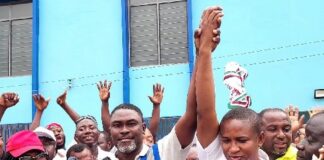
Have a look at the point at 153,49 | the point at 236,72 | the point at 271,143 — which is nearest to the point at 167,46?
the point at 153,49

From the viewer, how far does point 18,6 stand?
12195 mm

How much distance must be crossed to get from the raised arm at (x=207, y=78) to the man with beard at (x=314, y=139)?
70 centimetres

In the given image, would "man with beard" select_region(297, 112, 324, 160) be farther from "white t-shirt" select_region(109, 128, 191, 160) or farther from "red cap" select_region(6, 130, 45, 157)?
"red cap" select_region(6, 130, 45, 157)

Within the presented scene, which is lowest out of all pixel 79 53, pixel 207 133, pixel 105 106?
pixel 207 133

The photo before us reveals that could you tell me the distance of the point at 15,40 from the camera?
477 inches

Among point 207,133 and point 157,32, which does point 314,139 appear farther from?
point 157,32

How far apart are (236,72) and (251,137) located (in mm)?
1927

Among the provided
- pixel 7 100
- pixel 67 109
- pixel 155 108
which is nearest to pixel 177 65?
pixel 67 109

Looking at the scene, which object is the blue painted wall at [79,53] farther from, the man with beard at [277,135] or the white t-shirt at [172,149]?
the white t-shirt at [172,149]

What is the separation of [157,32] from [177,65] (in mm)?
796

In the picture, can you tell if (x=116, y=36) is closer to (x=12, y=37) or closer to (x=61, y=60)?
(x=61, y=60)

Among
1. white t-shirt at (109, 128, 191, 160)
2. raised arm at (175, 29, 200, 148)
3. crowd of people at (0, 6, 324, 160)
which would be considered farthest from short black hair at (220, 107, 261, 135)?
white t-shirt at (109, 128, 191, 160)

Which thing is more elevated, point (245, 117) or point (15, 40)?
point (15, 40)

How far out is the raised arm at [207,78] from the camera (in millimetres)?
2596
